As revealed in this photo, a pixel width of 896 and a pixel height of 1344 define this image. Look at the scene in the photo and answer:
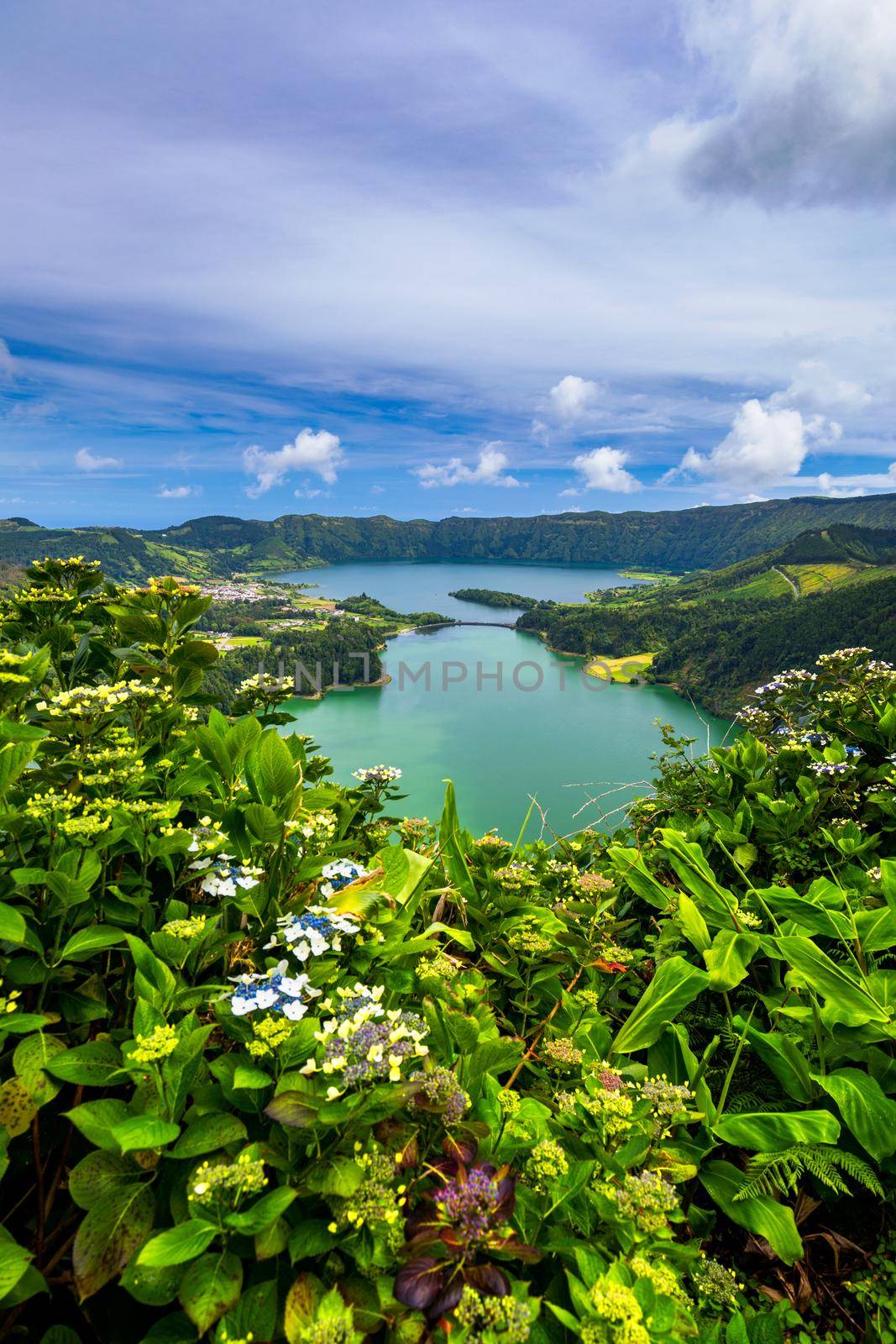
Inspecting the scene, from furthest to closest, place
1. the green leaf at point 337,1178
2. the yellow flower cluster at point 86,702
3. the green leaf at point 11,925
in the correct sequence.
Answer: the yellow flower cluster at point 86,702, the green leaf at point 11,925, the green leaf at point 337,1178

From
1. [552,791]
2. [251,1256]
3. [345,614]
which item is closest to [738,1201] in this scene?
[251,1256]

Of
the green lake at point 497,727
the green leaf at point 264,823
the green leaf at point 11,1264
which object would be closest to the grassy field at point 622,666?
the green lake at point 497,727

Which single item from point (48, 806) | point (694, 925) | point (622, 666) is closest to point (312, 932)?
point (48, 806)

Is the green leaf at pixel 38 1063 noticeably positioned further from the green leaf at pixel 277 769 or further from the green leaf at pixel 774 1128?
the green leaf at pixel 774 1128

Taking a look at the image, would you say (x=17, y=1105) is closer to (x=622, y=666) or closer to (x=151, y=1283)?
(x=151, y=1283)

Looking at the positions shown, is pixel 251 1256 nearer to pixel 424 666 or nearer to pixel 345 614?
pixel 424 666

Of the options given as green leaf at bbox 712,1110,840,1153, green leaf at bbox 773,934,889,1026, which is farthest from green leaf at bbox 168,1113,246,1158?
green leaf at bbox 773,934,889,1026
